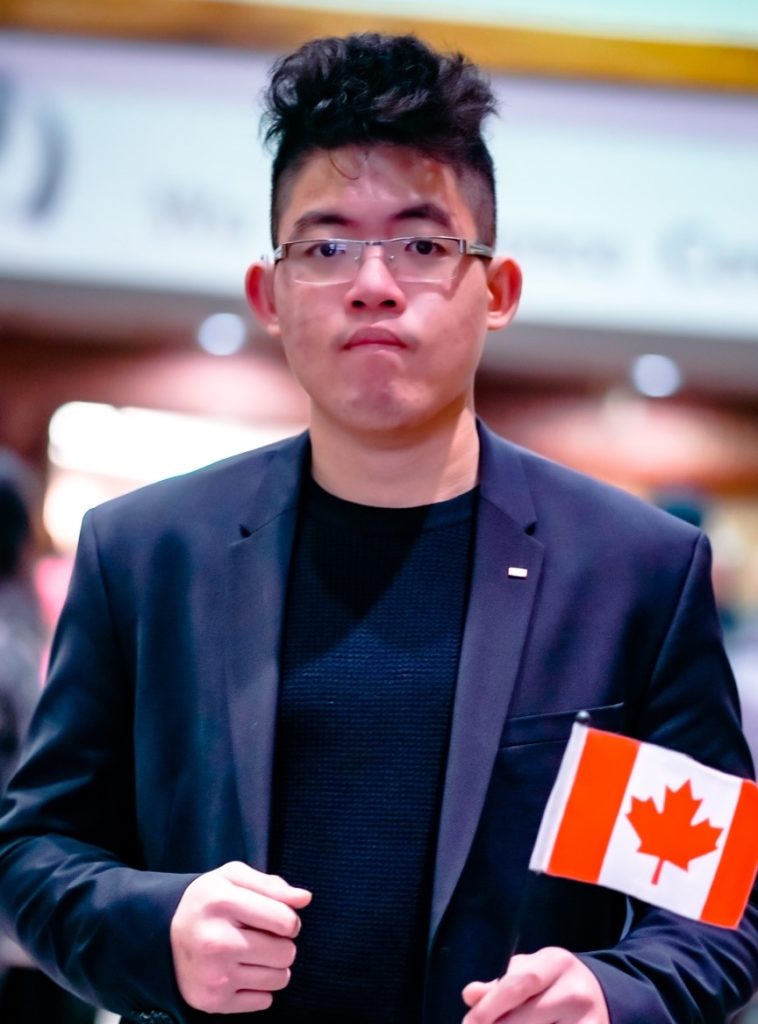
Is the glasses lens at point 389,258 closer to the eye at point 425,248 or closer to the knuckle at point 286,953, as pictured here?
the eye at point 425,248

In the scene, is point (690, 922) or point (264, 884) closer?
point (264, 884)

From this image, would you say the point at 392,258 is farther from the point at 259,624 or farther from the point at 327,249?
the point at 259,624

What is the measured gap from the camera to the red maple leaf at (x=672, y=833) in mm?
1305

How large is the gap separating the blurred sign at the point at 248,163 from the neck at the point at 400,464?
3.63 meters

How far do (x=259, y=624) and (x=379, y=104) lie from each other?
582mm

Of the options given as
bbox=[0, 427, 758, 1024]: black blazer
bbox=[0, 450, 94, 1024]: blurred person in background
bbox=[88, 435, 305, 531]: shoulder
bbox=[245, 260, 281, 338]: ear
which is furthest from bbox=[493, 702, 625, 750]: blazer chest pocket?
bbox=[0, 450, 94, 1024]: blurred person in background

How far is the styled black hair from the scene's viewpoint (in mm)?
1526

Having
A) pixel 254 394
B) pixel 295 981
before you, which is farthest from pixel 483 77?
pixel 254 394

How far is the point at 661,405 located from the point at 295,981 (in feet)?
22.2

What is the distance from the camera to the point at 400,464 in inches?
62.8

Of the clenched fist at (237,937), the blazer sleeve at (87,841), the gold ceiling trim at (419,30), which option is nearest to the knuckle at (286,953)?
the clenched fist at (237,937)

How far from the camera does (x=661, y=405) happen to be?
7898mm

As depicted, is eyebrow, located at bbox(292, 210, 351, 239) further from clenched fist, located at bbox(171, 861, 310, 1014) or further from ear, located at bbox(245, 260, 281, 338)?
clenched fist, located at bbox(171, 861, 310, 1014)

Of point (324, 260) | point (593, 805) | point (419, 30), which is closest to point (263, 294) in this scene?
point (324, 260)
